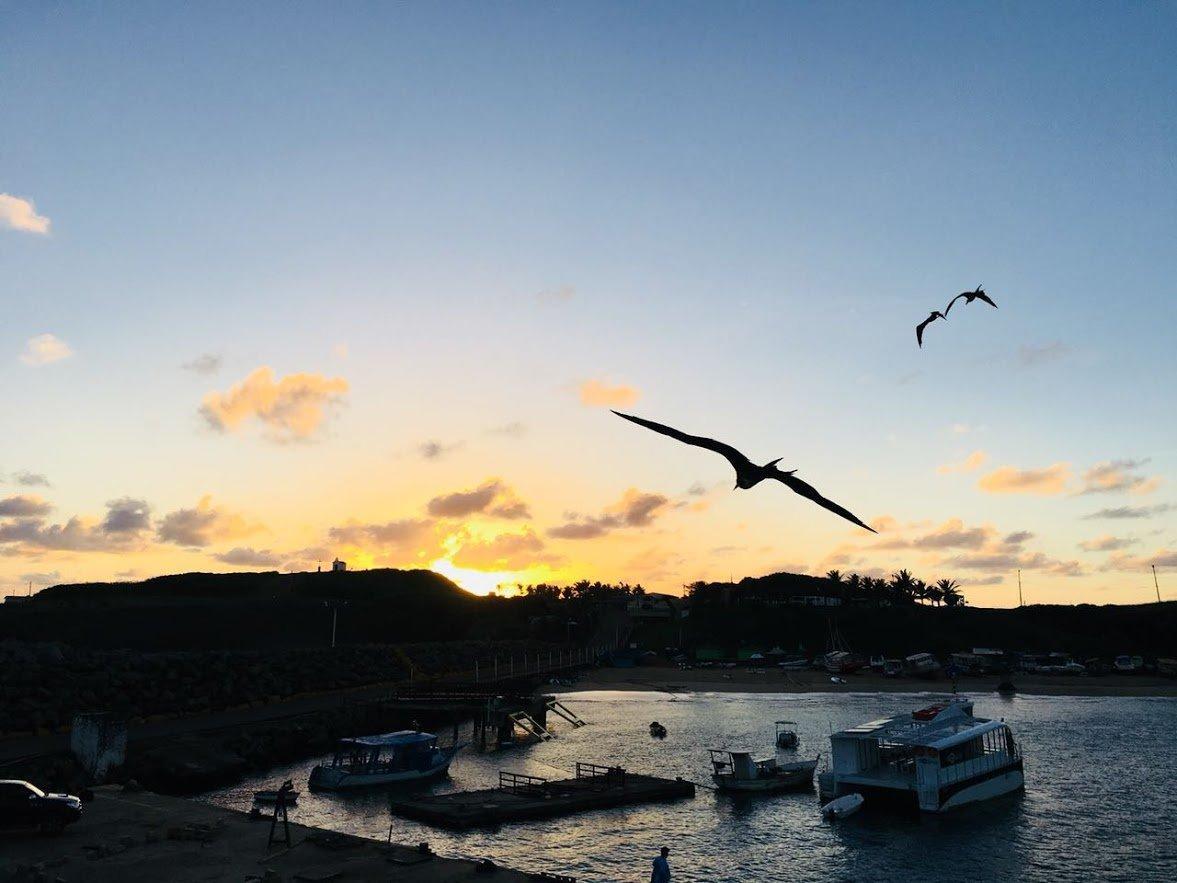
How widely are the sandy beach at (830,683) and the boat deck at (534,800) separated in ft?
227

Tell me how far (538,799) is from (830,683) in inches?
3593

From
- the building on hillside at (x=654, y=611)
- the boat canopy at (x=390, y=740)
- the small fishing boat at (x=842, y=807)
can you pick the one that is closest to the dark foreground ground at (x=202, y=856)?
the boat canopy at (x=390, y=740)

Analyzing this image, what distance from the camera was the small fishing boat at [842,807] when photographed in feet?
152

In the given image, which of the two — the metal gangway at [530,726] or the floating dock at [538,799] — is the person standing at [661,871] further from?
the metal gangway at [530,726]

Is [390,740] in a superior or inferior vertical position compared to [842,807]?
superior

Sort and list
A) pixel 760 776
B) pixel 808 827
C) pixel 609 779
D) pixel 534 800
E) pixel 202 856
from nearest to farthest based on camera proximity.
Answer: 1. pixel 202 856
2. pixel 808 827
3. pixel 534 800
4. pixel 609 779
5. pixel 760 776

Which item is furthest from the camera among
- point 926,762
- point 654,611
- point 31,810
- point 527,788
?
point 654,611

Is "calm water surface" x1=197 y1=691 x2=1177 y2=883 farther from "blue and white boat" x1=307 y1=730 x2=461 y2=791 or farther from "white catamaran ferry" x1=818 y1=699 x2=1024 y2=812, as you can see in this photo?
"blue and white boat" x1=307 y1=730 x2=461 y2=791

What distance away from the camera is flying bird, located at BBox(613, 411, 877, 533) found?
31.2ft

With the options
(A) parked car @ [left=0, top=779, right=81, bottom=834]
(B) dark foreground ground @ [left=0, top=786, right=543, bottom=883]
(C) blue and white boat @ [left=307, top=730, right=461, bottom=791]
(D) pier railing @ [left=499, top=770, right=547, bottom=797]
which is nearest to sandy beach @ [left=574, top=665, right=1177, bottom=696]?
(C) blue and white boat @ [left=307, top=730, right=461, bottom=791]

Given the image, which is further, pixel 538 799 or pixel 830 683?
pixel 830 683

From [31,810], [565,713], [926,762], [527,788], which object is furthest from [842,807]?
[565,713]

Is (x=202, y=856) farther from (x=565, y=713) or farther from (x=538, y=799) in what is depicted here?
(x=565, y=713)

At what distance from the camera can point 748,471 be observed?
37.8ft
